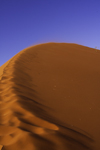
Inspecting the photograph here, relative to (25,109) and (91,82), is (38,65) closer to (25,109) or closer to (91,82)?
(91,82)

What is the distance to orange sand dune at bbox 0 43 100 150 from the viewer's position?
1.74 meters

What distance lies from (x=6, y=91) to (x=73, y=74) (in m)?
2.65

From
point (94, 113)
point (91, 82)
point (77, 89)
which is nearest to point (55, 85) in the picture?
point (77, 89)

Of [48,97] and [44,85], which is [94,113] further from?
[44,85]

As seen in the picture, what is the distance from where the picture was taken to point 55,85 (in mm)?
4309

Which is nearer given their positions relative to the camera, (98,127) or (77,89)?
(98,127)

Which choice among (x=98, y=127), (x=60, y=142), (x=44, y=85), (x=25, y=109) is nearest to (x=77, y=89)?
(x=44, y=85)

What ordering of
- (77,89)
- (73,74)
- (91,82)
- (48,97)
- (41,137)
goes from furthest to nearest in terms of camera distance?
(73,74) < (91,82) < (77,89) < (48,97) < (41,137)

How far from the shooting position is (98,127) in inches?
99.7

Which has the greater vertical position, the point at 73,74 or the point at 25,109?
the point at 25,109

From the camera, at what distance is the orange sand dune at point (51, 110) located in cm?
174

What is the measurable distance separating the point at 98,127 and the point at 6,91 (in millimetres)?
1889


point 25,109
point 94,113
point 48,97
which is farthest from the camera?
point 48,97

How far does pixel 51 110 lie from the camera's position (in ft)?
9.45
